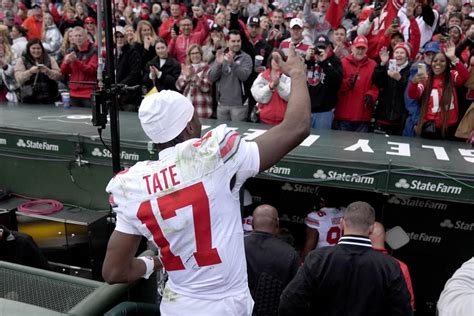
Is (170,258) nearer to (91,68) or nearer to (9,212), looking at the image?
(9,212)

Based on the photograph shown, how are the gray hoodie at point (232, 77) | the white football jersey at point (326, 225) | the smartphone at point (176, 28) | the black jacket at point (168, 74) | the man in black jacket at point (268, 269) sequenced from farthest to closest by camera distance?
the smartphone at point (176, 28) < the black jacket at point (168, 74) < the gray hoodie at point (232, 77) < the white football jersey at point (326, 225) < the man in black jacket at point (268, 269)

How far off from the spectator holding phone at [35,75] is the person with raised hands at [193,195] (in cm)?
532

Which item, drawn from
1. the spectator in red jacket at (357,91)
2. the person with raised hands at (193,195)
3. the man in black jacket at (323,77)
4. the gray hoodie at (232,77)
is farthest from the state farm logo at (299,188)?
the person with raised hands at (193,195)

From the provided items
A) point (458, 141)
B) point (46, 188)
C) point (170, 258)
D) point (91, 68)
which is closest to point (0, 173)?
point (46, 188)

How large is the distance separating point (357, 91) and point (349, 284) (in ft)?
10.7

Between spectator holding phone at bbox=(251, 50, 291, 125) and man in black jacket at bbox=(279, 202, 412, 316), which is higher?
spectator holding phone at bbox=(251, 50, 291, 125)

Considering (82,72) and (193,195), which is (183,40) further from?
(193,195)

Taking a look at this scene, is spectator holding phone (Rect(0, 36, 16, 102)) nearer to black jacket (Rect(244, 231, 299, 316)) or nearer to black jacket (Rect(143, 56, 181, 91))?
black jacket (Rect(143, 56, 181, 91))

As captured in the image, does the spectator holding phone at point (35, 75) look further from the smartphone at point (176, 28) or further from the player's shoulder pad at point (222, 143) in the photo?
the player's shoulder pad at point (222, 143)

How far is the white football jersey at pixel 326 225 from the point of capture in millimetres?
4691

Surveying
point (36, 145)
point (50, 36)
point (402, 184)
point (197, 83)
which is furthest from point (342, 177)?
point (50, 36)

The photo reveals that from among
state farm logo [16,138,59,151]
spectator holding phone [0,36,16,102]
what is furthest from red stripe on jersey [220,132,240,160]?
spectator holding phone [0,36,16,102]

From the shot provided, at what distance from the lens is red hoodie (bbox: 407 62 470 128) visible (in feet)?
16.0

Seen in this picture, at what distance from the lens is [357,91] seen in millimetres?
5348
